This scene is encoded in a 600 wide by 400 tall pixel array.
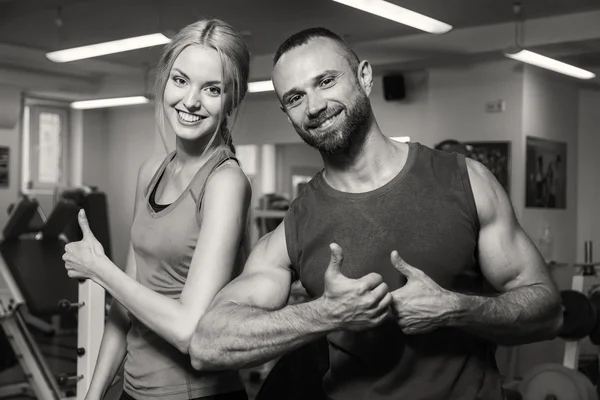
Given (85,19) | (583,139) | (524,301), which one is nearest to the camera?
(524,301)

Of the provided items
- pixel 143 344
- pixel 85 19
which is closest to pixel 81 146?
pixel 85 19

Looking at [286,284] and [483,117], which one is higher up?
[483,117]

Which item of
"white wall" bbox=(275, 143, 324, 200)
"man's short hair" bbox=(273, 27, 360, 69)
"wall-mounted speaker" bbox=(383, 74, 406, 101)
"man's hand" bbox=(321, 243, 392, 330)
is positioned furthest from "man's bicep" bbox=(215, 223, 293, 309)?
"white wall" bbox=(275, 143, 324, 200)

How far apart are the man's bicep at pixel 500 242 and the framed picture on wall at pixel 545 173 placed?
5.97 m

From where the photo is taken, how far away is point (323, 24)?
6656 millimetres

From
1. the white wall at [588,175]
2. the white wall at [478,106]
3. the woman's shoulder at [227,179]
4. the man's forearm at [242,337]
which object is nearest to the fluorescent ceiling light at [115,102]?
the white wall at [478,106]

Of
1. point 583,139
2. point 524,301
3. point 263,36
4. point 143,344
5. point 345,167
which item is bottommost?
point 143,344

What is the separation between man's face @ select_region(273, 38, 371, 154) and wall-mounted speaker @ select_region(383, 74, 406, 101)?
22.0ft

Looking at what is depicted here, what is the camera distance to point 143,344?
1.29m

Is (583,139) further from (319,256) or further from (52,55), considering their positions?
(319,256)

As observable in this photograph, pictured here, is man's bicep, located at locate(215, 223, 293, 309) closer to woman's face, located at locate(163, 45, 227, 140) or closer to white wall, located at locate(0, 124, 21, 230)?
woman's face, located at locate(163, 45, 227, 140)

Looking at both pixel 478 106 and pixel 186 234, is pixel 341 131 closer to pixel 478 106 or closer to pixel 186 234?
pixel 186 234

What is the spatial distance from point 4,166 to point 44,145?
3.88 feet

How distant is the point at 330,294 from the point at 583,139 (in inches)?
308
